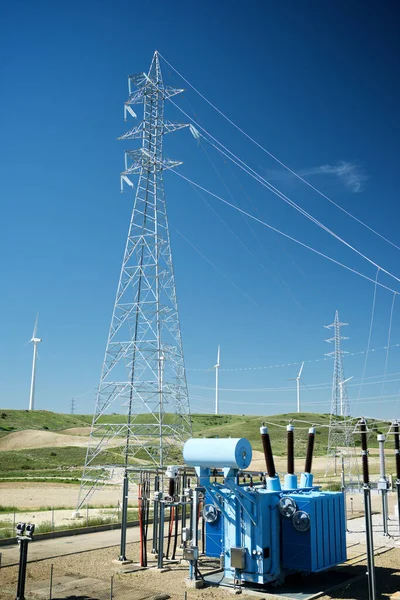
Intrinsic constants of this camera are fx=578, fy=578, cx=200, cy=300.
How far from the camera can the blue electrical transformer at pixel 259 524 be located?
15867mm

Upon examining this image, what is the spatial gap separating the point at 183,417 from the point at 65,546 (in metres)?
9.12

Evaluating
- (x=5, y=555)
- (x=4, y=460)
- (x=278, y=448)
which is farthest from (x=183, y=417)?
(x=278, y=448)

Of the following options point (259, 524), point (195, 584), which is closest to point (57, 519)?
point (195, 584)

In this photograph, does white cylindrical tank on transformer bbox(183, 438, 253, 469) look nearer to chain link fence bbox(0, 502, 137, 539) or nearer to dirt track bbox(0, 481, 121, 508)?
chain link fence bbox(0, 502, 137, 539)

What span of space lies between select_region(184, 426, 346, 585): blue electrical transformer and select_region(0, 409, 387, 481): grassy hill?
9.58 ft

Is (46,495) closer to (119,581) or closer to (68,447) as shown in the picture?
(119,581)

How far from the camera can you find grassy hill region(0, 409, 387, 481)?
2643 inches

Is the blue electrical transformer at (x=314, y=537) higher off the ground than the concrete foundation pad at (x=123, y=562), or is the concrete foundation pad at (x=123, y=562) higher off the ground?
the blue electrical transformer at (x=314, y=537)

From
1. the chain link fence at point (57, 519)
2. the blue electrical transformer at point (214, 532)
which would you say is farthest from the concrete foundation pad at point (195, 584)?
the chain link fence at point (57, 519)

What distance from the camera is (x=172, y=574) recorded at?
17.9 meters

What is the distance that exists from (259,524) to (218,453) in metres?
2.18

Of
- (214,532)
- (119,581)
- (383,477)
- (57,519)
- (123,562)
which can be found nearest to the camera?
(119,581)

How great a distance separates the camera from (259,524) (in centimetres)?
1580

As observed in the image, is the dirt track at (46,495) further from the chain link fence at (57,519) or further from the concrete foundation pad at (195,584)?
the concrete foundation pad at (195,584)
